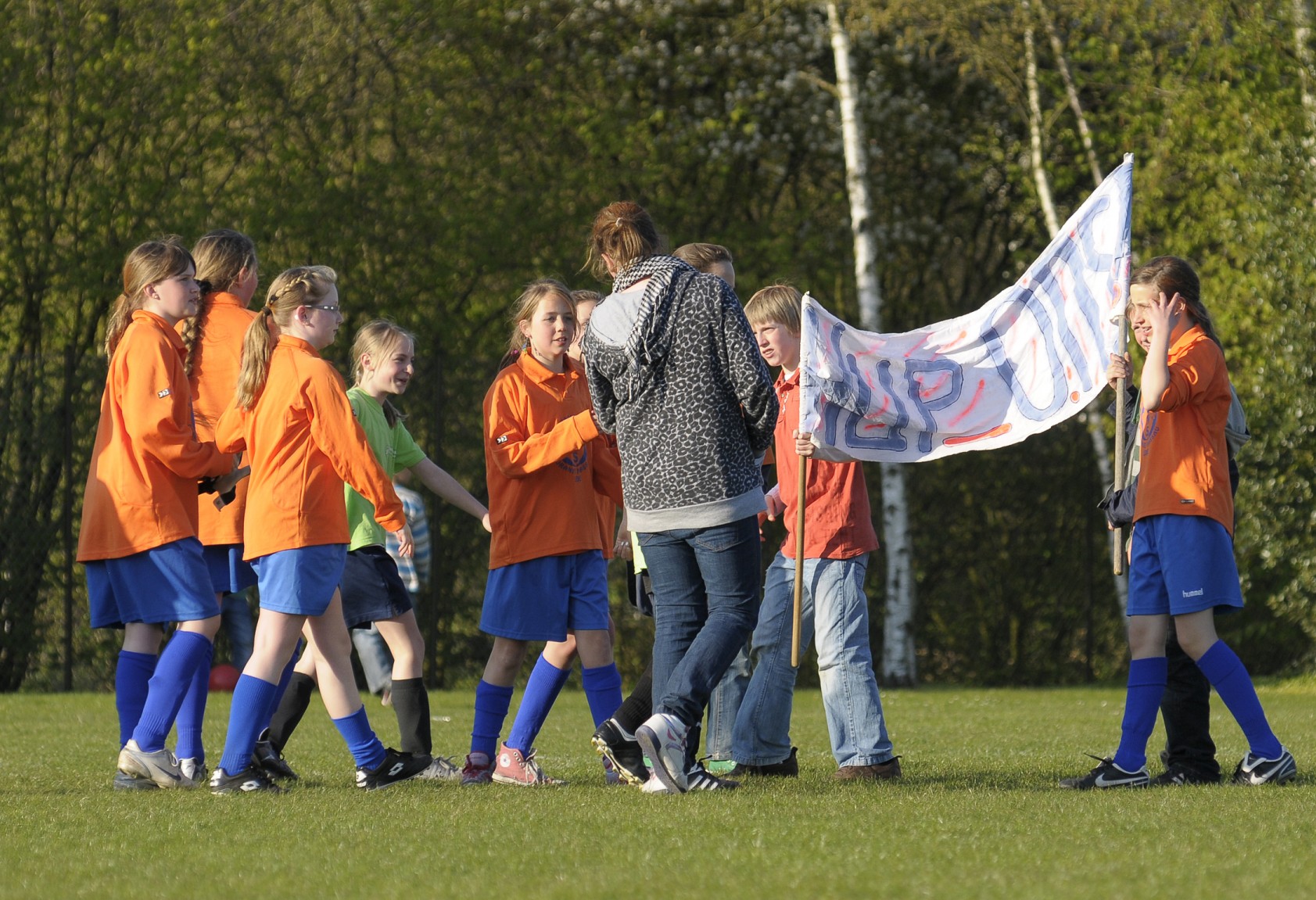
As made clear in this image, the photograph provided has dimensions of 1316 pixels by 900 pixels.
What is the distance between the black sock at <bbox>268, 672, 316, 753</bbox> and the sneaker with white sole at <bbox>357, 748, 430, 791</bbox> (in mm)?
671

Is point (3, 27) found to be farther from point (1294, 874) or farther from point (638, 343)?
point (1294, 874)

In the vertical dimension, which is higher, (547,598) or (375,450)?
(375,450)

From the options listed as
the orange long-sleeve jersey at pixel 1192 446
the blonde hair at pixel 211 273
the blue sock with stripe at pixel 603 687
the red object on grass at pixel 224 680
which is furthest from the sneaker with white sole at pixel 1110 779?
the red object on grass at pixel 224 680

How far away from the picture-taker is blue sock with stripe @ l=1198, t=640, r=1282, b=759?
611 centimetres

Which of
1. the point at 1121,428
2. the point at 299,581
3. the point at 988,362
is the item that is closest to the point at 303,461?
the point at 299,581

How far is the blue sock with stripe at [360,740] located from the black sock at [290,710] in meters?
0.70

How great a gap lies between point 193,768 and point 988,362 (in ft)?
11.4

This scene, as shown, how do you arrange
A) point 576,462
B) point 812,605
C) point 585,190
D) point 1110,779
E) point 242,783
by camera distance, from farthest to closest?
point 585,190 → point 812,605 → point 576,462 → point 1110,779 → point 242,783

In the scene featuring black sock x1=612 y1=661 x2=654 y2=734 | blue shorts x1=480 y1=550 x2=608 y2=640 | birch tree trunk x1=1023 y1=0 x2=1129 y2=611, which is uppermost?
birch tree trunk x1=1023 y1=0 x2=1129 y2=611

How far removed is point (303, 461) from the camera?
234 inches

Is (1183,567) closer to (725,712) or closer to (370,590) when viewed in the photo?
(725,712)

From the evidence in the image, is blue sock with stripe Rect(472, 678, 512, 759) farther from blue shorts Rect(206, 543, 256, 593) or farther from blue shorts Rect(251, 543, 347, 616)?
blue shorts Rect(206, 543, 256, 593)

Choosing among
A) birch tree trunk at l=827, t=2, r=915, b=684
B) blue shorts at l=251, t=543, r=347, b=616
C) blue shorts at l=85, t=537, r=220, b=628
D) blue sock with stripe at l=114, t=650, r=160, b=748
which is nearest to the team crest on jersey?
blue shorts at l=251, t=543, r=347, b=616

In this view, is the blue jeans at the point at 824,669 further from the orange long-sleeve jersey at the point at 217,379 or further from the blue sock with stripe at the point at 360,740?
the orange long-sleeve jersey at the point at 217,379
